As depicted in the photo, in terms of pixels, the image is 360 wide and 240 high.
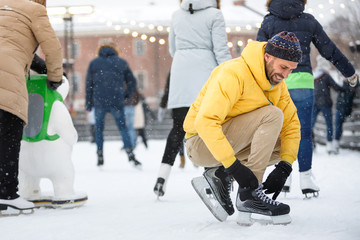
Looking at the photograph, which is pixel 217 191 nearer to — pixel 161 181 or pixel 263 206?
pixel 263 206

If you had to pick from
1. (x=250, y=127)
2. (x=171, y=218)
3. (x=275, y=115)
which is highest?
(x=275, y=115)

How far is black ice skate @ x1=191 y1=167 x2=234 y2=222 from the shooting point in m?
3.15

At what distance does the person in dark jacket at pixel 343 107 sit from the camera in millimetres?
9258

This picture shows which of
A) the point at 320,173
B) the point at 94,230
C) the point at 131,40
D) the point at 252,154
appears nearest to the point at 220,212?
the point at 252,154

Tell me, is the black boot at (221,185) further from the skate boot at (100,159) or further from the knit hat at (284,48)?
the skate boot at (100,159)

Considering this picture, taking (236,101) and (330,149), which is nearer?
(236,101)

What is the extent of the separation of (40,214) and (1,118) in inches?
27.7

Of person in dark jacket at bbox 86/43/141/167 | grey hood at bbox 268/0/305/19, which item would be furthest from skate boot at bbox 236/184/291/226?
person in dark jacket at bbox 86/43/141/167

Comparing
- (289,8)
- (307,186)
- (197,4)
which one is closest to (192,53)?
(197,4)

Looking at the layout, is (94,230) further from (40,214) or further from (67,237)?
(40,214)

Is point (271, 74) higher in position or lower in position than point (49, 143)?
higher

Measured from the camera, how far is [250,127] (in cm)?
313

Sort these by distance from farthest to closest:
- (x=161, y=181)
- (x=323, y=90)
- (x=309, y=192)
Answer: (x=323, y=90)
(x=161, y=181)
(x=309, y=192)

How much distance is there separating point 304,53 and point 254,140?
Answer: 4.60 feet
